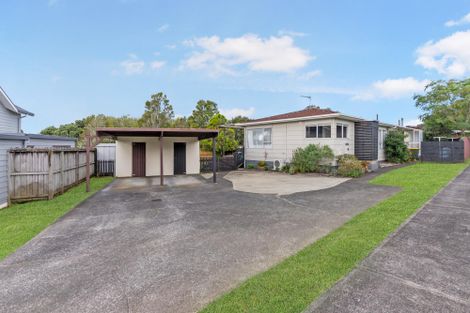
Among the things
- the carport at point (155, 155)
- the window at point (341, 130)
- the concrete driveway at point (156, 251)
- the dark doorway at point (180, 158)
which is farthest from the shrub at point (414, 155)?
the dark doorway at point (180, 158)

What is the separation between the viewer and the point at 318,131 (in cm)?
1334

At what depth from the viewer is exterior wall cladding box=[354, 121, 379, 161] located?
547 inches

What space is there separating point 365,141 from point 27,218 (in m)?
15.7

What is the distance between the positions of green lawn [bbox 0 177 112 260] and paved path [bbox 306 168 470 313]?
16.2 ft

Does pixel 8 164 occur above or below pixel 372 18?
below

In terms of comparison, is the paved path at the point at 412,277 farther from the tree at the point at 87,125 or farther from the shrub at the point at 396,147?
the tree at the point at 87,125

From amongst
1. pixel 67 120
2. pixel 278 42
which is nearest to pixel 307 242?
pixel 278 42

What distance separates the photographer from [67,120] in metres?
36.2

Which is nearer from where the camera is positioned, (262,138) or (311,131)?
(311,131)

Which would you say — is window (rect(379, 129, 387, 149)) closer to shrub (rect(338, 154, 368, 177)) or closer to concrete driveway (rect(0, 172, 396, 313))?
shrub (rect(338, 154, 368, 177))

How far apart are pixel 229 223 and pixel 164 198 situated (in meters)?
3.57

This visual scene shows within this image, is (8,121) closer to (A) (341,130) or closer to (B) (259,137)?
(B) (259,137)

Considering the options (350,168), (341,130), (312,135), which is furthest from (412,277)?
(341,130)

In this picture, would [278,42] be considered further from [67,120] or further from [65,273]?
[67,120]
